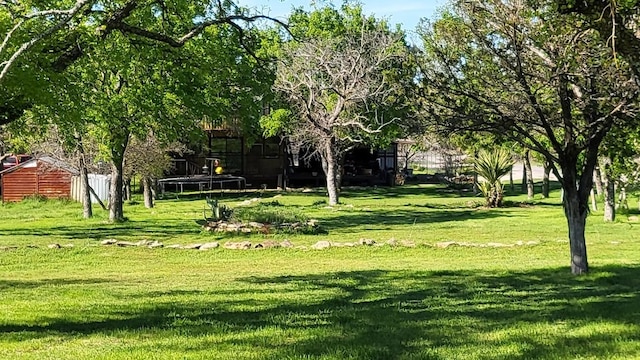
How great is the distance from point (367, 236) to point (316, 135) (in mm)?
17014

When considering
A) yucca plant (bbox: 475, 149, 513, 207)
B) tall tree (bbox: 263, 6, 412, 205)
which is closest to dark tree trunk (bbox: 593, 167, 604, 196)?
yucca plant (bbox: 475, 149, 513, 207)

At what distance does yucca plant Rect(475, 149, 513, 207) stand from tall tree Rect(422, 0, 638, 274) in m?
23.3

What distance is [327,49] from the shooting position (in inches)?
1391

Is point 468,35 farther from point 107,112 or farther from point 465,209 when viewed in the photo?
point 465,209

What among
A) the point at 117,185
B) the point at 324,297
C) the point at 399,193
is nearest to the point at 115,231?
the point at 117,185

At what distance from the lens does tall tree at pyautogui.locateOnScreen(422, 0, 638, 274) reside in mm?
10781

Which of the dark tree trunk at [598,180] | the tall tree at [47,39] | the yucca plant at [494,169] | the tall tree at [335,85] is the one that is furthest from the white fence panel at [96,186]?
the tall tree at [47,39]

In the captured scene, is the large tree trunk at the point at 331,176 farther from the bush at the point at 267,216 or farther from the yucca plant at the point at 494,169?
the bush at the point at 267,216

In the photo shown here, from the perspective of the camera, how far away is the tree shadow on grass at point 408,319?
607cm

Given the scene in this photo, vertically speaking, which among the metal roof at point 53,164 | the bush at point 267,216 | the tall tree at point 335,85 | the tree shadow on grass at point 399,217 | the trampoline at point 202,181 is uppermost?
the tall tree at point 335,85

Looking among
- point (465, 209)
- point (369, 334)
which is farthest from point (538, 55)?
point (465, 209)

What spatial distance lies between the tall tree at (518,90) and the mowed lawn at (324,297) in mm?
1921

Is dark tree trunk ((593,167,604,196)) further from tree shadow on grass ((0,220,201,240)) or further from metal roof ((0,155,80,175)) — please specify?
metal roof ((0,155,80,175))

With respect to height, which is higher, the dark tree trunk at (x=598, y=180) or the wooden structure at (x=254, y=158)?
the wooden structure at (x=254, y=158)
